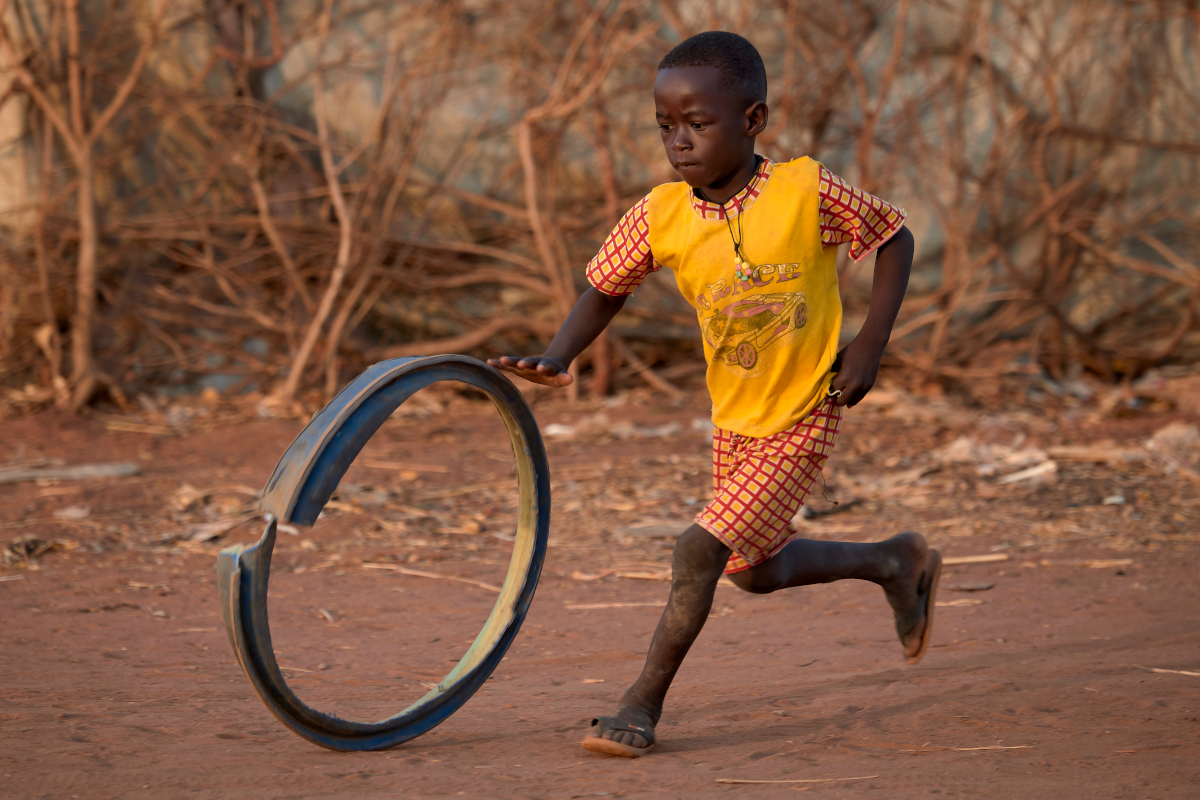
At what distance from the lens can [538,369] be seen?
2814 mm

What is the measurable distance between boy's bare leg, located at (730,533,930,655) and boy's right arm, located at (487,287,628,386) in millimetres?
759

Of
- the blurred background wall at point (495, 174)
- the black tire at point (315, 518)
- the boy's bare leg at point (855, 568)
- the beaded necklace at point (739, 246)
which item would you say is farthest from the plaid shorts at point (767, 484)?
the blurred background wall at point (495, 174)

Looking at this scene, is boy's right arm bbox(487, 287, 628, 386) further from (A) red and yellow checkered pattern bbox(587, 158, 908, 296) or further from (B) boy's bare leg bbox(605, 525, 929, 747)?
(B) boy's bare leg bbox(605, 525, 929, 747)

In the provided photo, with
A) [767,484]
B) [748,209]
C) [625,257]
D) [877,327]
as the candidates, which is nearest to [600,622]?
[767,484]

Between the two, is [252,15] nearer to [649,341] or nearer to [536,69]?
[536,69]

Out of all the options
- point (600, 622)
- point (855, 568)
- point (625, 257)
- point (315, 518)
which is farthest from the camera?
point (600, 622)

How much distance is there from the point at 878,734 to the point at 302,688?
1706 millimetres

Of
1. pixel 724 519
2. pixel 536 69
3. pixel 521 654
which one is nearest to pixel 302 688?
pixel 521 654

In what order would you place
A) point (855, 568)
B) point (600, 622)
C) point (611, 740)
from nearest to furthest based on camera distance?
1. point (611, 740)
2. point (855, 568)
3. point (600, 622)

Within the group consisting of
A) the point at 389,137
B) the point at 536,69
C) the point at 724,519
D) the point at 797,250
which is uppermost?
the point at 536,69

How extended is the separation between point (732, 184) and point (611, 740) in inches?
56.4

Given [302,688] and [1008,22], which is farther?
[1008,22]

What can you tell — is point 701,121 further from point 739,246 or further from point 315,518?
point 315,518

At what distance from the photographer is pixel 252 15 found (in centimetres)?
792
